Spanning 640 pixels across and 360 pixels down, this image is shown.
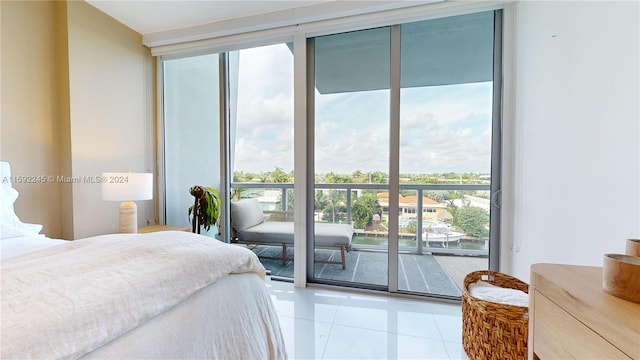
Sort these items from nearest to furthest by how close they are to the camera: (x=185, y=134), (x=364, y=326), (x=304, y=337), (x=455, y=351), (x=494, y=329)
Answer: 1. (x=494, y=329)
2. (x=455, y=351)
3. (x=304, y=337)
4. (x=364, y=326)
5. (x=185, y=134)

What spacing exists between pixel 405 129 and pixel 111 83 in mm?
2906

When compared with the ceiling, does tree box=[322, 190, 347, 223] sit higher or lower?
lower

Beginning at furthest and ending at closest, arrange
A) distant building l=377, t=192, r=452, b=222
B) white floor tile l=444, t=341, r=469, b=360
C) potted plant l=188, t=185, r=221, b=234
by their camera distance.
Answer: potted plant l=188, t=185, r=221, b=234
distant building l=377, t=192, r=452, b=222
white floor tile l=444, t=341, r=469, b=360

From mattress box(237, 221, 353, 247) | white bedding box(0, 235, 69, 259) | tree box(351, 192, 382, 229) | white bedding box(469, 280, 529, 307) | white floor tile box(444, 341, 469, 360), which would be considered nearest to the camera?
white bedding box(0, 235, 69, 259)

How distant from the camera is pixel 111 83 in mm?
2523

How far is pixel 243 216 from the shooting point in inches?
116

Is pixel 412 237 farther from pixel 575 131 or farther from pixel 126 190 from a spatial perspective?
pixel 126 190

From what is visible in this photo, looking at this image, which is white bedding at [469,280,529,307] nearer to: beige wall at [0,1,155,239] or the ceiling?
the ceiling

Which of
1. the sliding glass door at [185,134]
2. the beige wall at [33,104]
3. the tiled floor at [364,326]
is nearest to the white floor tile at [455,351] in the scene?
the tiled floor at [364,326]

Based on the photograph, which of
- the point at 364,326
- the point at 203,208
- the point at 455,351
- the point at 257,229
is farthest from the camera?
the point at 257,229

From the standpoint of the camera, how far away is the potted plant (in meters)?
2.71

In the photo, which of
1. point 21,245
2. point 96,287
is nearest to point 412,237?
point 96,287

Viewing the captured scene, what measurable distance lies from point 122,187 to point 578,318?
2.72 m

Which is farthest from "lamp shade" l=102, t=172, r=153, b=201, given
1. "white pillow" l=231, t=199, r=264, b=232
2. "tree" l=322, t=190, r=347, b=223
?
"tree" l=322, t=190, r=347, b=223
